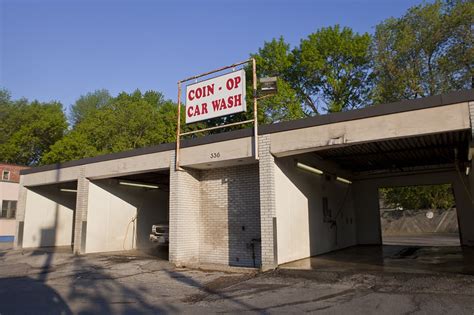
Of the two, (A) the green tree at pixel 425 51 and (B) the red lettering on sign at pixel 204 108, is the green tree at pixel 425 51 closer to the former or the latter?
(A) the green tree at pixel 425 51

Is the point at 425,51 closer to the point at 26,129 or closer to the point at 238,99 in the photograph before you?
the point at 238,99

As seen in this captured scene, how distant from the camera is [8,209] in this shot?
28859mm

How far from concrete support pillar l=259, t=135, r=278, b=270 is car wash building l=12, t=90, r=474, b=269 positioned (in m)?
0.03

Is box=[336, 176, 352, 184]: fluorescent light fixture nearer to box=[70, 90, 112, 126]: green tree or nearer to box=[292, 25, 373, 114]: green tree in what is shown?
box=[292, 25, 373, 114]: green tree

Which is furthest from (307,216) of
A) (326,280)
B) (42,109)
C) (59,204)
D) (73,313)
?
(42,109)

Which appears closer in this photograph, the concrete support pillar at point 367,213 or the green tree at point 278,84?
the concrete support pillar at point 367,213

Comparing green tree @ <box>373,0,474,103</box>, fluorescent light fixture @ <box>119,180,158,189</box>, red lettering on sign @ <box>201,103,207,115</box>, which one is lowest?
fluorescent light fixture @ <box>119,180,158,189</box>

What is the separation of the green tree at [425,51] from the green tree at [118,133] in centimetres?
1874

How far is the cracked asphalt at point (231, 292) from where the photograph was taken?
6609mm

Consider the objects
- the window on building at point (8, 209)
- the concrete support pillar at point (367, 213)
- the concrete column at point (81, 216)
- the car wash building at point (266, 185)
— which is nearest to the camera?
the car wash building at point (266, 185)

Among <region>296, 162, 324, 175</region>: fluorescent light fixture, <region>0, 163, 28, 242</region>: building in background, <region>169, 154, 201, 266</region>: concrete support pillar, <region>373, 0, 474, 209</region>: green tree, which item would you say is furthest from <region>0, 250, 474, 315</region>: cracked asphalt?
<region>373, 0, 474, 209</region>: green tree

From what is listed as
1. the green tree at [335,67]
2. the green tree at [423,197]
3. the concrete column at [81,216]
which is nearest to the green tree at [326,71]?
the green tree at [335,67]

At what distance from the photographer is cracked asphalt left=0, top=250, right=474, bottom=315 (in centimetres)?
661

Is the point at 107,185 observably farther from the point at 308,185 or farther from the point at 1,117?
the point at 1,117
